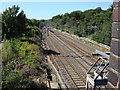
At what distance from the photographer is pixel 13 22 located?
20.4m

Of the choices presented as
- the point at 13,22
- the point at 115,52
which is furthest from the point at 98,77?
the point at 13,22

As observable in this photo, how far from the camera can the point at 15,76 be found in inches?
249

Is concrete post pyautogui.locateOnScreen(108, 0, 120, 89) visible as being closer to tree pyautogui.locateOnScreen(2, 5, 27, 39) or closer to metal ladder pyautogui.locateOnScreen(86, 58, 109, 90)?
metal ladder pyautogui.locateOnScreen(86, 58, 109, 90)

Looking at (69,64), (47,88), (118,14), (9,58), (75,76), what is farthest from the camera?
(69,64)

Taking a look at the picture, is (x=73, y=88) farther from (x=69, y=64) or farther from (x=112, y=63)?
(x=112, y=63)

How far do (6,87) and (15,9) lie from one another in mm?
17011

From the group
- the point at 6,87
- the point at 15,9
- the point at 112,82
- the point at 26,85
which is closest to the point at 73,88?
the point at 26,85

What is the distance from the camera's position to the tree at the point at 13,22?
19797 mm

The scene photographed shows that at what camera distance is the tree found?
19.8 metres

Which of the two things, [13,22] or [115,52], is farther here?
[13,22]

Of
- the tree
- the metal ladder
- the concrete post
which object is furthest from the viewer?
the tree

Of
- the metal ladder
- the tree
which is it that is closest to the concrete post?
the metal ladder

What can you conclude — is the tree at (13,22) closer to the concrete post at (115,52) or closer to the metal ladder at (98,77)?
the metal ladder at (98,77)

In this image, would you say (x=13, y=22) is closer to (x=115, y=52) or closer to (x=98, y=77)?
(x=98, y=77)
